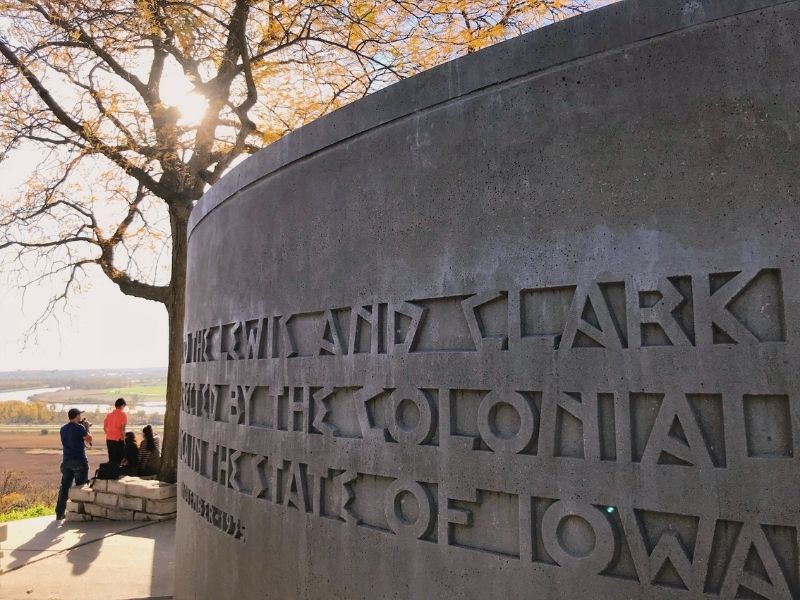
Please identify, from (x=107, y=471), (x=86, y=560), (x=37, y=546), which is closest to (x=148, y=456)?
(x=107, y=471)

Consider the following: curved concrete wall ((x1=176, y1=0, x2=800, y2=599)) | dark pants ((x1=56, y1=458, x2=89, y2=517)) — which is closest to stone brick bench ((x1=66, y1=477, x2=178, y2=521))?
dark pants ((x1=56, y1=458, x2=89, y2=517))

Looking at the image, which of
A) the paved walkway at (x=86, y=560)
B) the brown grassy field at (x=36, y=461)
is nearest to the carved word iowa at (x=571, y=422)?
the paved walkway at (x=86, y=560)

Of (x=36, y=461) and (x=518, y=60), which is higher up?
(x=518, y=60)

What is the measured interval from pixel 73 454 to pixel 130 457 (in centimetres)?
116

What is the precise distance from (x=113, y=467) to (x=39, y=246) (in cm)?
629

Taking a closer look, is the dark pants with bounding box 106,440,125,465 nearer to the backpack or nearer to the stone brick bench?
the backpack

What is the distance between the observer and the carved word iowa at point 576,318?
6.78 feet

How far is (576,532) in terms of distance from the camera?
7.52ft

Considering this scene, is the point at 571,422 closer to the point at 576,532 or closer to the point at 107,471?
the point at 576,532

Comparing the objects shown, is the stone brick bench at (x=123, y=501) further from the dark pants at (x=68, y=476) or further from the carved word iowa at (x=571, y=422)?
the carved word iowa at (x=571, y=422)

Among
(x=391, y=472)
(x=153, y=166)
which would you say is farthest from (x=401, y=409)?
(x=153, y=166)

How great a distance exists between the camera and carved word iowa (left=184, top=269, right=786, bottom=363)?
2.07 meters

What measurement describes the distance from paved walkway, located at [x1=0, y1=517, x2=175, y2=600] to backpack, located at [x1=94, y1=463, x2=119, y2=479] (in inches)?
30.7

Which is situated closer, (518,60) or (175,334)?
(518,60)
